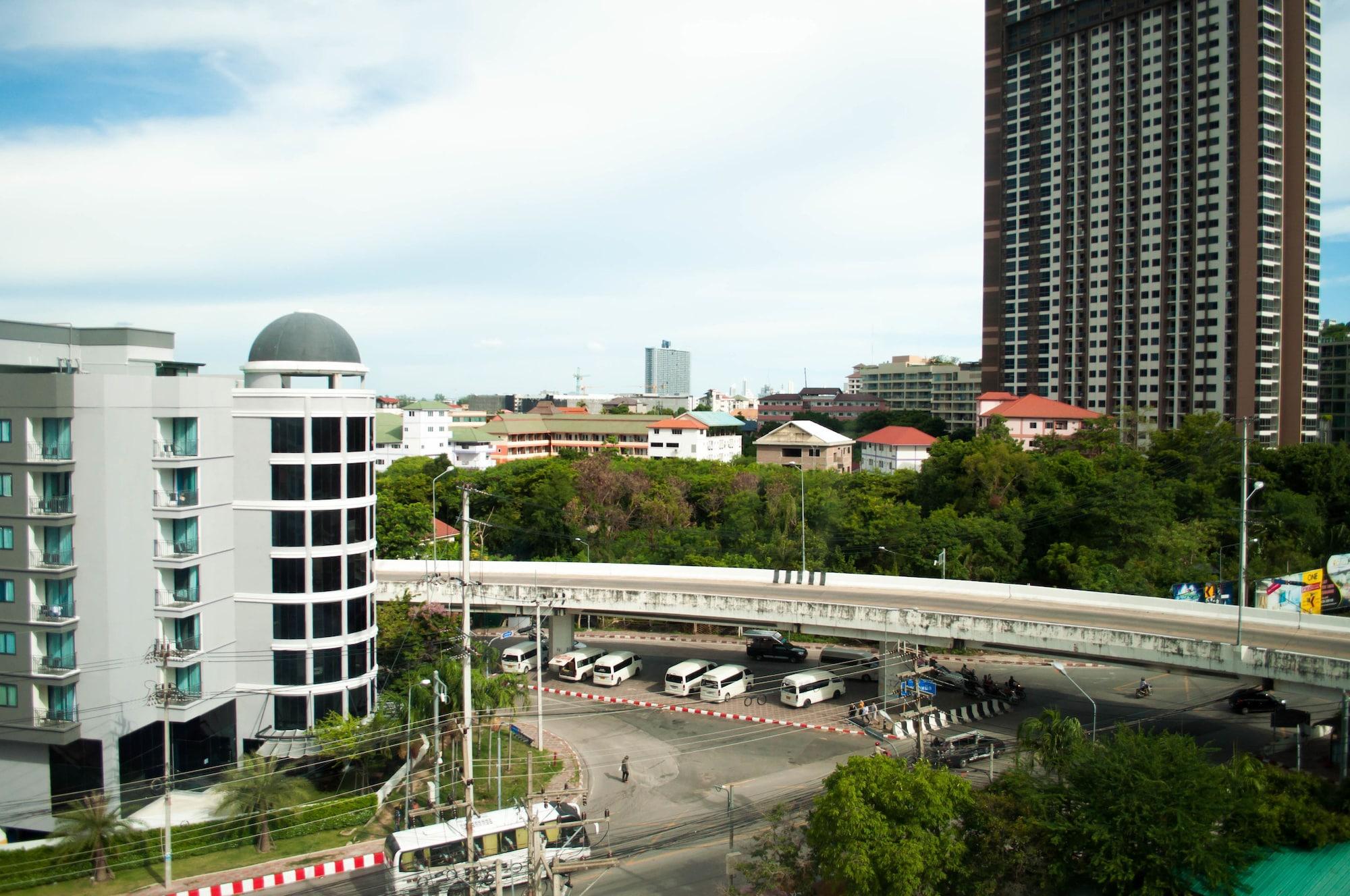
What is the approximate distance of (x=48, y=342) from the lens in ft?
72.8

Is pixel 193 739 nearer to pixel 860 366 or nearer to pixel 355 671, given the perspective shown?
pixel 355 671


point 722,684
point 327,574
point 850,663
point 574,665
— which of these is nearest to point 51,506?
point 327,574

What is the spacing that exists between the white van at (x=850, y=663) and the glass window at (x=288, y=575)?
54.6ft

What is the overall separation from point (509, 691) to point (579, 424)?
67.8 meters

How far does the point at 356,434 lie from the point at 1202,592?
1053 inches

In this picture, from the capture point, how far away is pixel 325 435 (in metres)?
22.2

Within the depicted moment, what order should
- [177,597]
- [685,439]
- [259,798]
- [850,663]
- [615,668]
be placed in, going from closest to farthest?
[259,798], [177,597], [615,668], [850,663], [685,439]

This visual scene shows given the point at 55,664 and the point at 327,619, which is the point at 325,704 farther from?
the point at 55,664

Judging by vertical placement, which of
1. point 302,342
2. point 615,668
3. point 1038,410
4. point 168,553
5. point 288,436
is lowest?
point 615,668

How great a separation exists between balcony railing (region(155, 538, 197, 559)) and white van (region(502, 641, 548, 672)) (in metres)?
10.9

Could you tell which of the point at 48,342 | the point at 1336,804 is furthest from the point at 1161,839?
the point at 48,342

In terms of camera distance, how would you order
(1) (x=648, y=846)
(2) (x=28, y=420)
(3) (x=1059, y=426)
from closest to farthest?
(1) (x=648, y=846) → (2) (x=28, y=420) → (3) (x=1059, y=426)

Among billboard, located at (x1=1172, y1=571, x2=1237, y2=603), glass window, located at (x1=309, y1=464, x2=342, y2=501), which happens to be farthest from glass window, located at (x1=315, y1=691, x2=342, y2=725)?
billboard, located at (x1=1172, y1=571, x2=1237, y2=603)

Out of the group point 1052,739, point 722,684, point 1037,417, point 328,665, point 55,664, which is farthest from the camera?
point 1037,417
